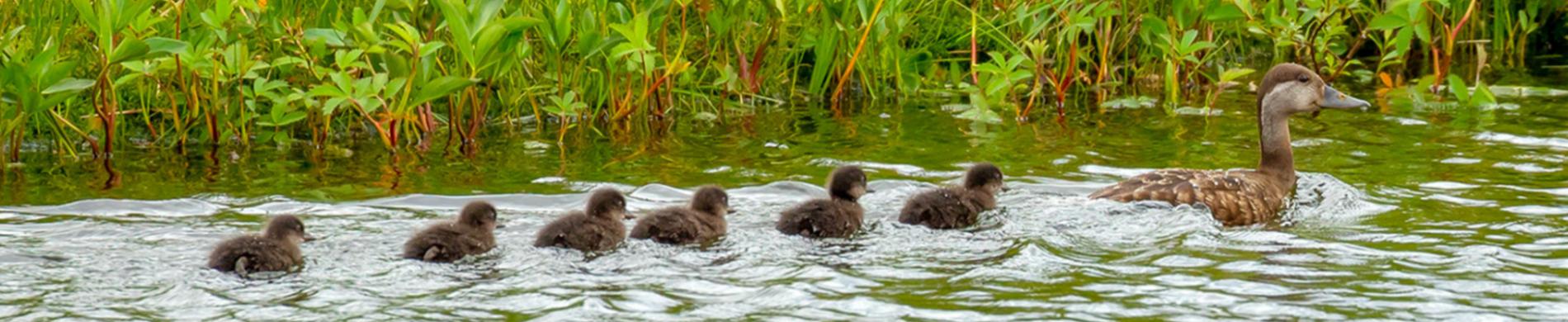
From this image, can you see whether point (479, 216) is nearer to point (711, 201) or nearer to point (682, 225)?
point (682, 225)

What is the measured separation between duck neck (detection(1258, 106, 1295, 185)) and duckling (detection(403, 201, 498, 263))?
3873 mm

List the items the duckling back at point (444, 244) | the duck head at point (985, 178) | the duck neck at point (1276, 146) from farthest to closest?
the duck neck at point (1276, 146) → the duck head at point (985, 178) → the duckling back at point (444, 244)

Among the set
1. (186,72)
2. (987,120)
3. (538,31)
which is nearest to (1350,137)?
(987,120)

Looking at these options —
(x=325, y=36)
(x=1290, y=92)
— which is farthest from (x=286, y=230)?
(x=1290, y=92)

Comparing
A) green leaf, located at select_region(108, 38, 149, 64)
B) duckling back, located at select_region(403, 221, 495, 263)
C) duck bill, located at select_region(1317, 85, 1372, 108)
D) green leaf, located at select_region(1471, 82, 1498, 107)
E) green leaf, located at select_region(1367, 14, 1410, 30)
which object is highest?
green leaf, located at select_region(108, 38, 149, 64)

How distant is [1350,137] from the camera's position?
11359 mm

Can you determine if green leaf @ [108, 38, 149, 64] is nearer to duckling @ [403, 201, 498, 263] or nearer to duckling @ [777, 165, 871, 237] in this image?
duckling @ [403, 201, 498, 263]

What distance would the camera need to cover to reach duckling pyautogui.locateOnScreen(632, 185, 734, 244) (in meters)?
7.88

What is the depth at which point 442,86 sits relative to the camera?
9.84 m

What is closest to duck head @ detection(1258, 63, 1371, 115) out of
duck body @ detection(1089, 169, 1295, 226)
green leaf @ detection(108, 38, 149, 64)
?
duck body @ detection(1089, 169, 1295, 226)

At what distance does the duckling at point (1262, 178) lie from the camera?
340 inches

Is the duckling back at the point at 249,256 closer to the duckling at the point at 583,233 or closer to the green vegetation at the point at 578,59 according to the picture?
the duckling at the point at 583,233

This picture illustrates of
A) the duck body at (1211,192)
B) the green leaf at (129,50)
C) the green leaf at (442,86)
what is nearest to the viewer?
the duck body at (1211,192)

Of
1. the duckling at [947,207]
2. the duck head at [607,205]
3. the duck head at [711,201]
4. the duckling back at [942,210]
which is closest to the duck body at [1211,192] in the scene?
the duckling at [947,207]
